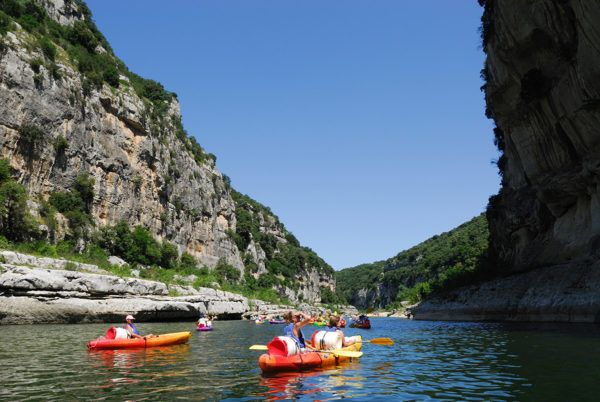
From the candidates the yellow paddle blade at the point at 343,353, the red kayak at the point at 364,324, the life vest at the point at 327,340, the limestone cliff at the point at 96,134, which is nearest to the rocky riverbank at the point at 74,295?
the limestone cliff at the point at 96,134

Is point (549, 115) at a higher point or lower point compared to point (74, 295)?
higher

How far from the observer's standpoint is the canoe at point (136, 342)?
18.0m

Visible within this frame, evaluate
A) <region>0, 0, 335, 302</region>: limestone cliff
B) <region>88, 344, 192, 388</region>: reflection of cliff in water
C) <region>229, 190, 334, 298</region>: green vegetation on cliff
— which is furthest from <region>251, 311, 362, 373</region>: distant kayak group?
<region>229, 190, 334, 298</region>: green vegetation on cliff

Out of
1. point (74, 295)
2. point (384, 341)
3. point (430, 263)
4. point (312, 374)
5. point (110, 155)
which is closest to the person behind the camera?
point (312, 374)

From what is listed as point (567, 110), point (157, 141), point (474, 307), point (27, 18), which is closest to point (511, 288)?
point (474, 307)

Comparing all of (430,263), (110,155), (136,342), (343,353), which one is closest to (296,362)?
(343,353)

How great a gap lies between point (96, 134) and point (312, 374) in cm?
4932

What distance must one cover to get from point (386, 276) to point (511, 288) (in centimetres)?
15690

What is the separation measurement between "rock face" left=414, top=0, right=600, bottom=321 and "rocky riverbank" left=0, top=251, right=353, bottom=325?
25621 mm

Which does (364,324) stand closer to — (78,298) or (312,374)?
(78,298)

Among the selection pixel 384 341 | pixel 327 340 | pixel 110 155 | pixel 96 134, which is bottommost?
pixel 327 340

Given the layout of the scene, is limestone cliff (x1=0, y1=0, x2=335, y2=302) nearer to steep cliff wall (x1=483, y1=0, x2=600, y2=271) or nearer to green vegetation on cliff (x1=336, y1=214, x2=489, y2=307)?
steep cliff wall (x1=483, y1=0, x2=600, y2=271)

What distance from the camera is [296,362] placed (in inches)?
513

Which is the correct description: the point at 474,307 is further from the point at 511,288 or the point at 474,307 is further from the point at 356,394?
the point at 356,394
